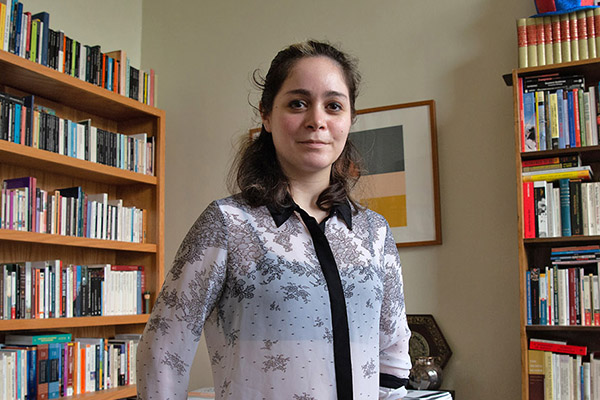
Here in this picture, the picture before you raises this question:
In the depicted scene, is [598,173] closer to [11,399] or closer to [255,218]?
[255,218]

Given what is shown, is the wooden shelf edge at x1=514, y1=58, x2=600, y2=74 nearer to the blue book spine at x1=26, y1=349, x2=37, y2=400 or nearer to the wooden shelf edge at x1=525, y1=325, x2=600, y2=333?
the wooden shelf edge at x1=525, y1=325, x2=600, y2=333

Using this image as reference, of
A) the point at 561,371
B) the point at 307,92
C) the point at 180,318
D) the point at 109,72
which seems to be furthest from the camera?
the point at 109,72

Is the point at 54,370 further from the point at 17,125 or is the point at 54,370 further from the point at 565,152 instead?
the point at 565,152

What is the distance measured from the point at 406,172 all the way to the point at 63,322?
1.68 metres

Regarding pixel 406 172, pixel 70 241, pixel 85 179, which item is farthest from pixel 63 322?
pixel 406 172

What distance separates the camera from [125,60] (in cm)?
337

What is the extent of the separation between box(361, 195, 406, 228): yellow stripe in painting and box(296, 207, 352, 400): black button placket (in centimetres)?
193

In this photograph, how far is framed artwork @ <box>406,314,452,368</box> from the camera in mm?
2887

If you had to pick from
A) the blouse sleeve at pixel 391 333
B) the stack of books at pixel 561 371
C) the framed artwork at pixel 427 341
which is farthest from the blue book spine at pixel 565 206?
the blouse sleeve at pixel 391 333

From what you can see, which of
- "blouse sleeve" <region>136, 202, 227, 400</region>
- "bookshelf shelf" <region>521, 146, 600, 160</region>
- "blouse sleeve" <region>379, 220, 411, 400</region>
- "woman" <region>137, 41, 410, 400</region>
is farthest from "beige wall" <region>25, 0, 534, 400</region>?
"blouse sleeve" <region>136, 202, 227, 400</region>

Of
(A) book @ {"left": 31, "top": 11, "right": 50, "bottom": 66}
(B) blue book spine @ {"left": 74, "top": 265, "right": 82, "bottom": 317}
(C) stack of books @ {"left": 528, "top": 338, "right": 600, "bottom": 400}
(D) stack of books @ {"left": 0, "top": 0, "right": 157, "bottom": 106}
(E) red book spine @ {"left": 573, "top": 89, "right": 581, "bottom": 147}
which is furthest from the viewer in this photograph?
(B) blue book spine @ {"left": 74, "top": 265, "right": 82, "bottom": 317}

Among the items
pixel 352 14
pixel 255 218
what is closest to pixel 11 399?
pixel 255 218

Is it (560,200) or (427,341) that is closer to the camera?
(560,200)

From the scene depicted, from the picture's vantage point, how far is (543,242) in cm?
255
